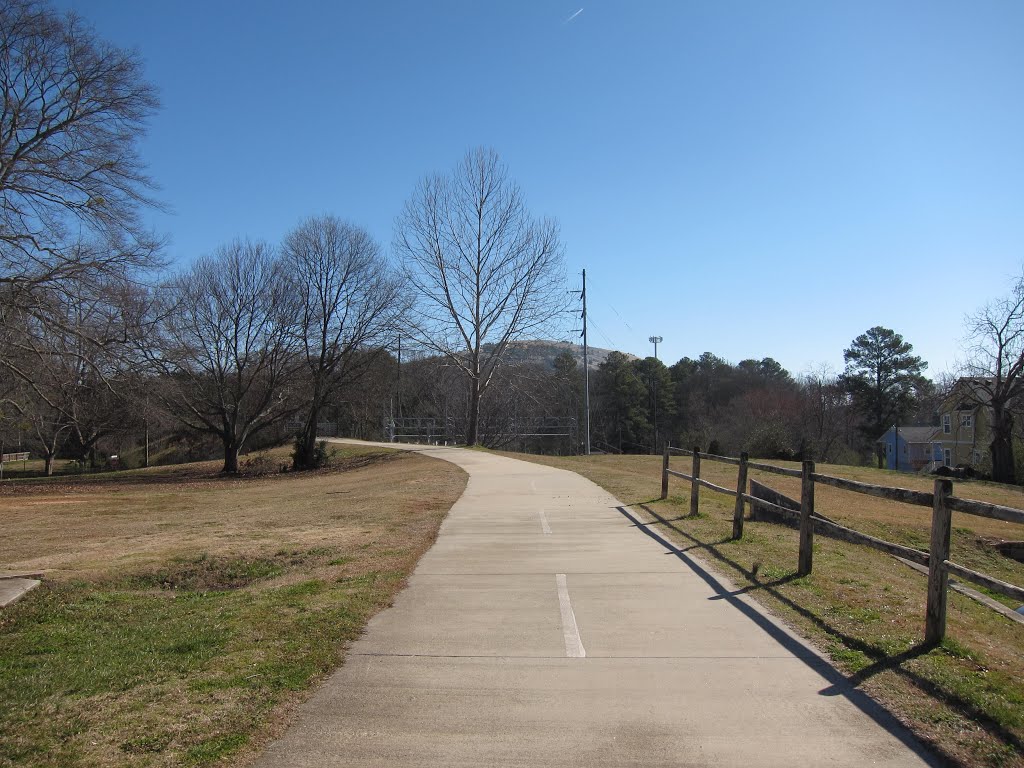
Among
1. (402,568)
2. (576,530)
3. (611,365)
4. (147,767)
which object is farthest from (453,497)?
(611,365)

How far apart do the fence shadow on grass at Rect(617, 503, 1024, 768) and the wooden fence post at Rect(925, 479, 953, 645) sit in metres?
0.16

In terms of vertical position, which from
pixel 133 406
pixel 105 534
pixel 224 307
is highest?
pixel 224 307

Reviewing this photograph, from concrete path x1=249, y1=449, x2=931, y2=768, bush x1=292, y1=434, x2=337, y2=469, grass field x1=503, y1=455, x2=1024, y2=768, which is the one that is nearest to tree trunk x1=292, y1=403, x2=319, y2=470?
bush x1=292, y1=434, x2=337, y2=469

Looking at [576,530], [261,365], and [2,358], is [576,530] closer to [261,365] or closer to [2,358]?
[2,358]

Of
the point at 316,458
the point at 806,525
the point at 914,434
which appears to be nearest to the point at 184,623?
the point at 806,525

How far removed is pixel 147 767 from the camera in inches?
140

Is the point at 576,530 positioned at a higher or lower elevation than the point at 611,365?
lower

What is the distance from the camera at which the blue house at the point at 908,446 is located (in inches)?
2707

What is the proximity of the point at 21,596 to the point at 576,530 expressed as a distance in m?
7.27

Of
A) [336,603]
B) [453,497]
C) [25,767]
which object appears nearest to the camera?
[25,767]

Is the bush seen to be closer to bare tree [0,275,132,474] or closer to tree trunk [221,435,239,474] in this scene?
tree trunk [221,435,239,474]

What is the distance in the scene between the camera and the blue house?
6875cm

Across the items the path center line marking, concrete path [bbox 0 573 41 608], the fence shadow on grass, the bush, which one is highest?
the fence shadow on grass

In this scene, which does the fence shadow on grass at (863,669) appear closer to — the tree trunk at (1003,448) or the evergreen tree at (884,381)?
the tree trunk at (1003,448)
